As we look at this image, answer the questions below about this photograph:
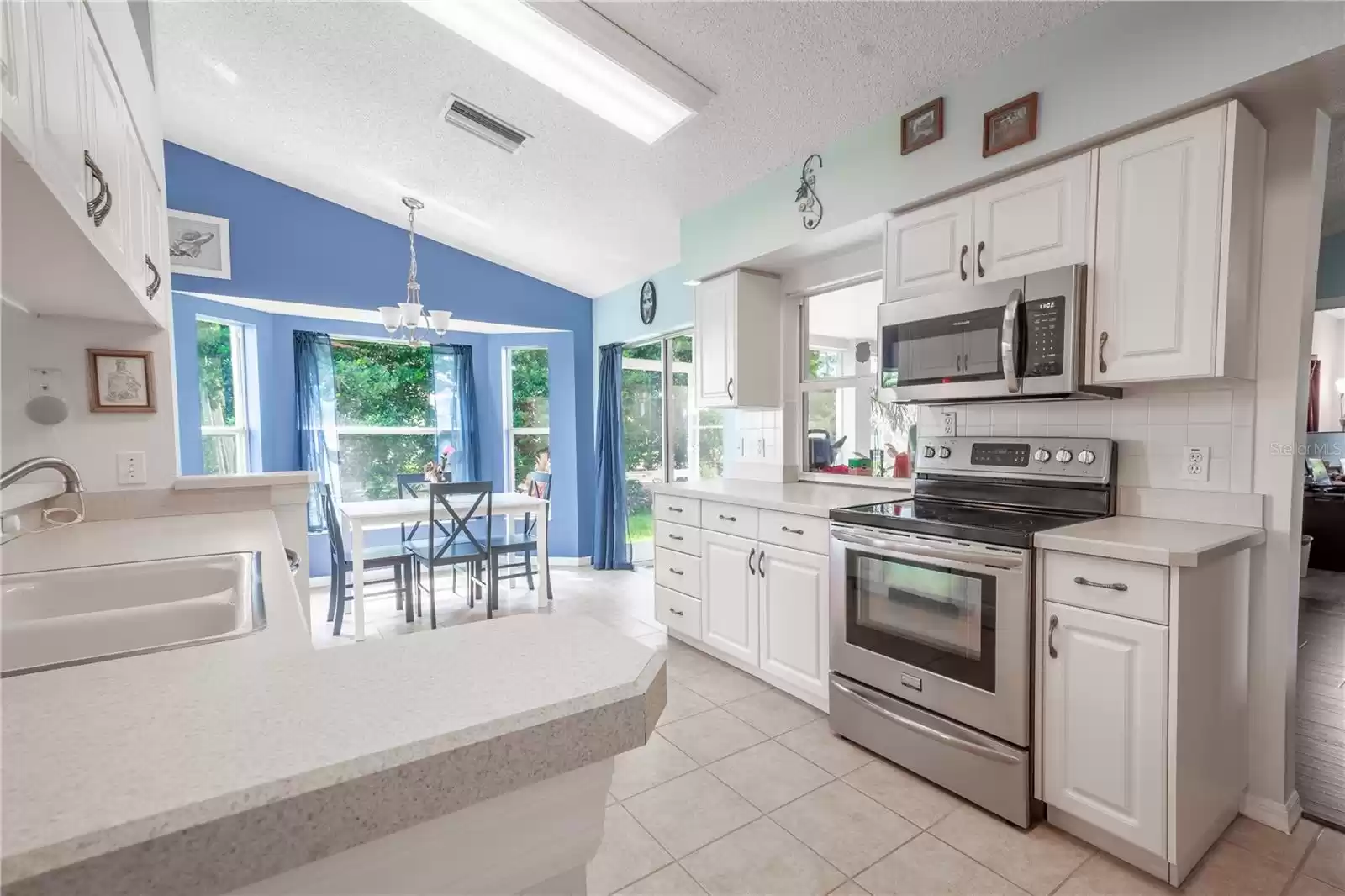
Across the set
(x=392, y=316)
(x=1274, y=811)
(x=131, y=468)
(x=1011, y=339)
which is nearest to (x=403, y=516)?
(x=392, y=316)

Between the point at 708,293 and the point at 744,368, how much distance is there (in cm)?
52

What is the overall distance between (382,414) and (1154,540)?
218 inches

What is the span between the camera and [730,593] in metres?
3.03

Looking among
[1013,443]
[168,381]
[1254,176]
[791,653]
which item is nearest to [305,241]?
[168,381]

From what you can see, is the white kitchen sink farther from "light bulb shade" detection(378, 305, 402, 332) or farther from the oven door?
"light bulb shade" detection(378, 305, 402, 332)

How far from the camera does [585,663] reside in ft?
1.86

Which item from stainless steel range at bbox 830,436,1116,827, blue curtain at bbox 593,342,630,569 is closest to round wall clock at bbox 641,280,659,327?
blue curtain at bbox 593,342,630,569

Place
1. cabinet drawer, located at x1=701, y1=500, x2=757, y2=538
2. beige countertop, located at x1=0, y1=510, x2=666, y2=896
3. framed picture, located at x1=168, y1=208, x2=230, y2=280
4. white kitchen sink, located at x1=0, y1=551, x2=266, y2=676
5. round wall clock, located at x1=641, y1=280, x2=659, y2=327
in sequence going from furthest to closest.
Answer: round wall clock, located at x1=641, y1=280, x2=659, y2=327
framed picture, located at x1=168, y1=208, x2=230, y2=280
cabinet drawer, located at x1=701, y1=500, x2=757, y2=538
white kitchen sink, located at x1=0, y1=551, x2=266, y2=676
beige countertop, located at x1=0, y1=510, x2=666, y2=896

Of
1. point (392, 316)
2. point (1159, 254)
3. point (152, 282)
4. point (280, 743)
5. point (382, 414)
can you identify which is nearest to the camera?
point (280, 743)

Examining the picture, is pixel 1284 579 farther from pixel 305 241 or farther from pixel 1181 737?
pixel 305 241

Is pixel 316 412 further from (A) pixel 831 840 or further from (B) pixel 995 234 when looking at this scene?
(B) pixel 995 234

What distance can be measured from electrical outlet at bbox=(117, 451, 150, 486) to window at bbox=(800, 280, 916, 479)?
117 inches

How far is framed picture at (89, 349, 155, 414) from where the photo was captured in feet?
6.84

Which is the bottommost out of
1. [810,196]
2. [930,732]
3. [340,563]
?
[930,732]
